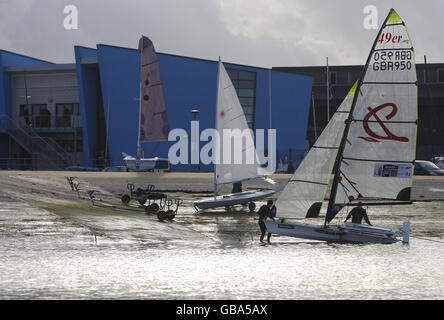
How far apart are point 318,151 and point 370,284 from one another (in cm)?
913

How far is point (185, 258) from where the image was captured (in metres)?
16.8

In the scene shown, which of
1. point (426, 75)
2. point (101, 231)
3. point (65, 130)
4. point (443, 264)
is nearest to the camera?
point (443, 264)

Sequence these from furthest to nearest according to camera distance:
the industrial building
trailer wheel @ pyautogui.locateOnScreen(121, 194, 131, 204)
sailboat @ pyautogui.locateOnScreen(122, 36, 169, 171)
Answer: the industrial building, sailboat @ pyautogui.locateOnScreen(122, 36, 169, 171), trailer wheel @ pyautogui.locateOnScreen(121, 194, 131, 204)

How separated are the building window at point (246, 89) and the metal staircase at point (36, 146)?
60.0ft

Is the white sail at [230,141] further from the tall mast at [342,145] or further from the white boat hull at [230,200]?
the tall mast at [342,145]

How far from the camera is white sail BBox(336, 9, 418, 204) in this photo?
865 inches

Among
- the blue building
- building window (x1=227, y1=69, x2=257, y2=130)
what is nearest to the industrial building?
the blue building

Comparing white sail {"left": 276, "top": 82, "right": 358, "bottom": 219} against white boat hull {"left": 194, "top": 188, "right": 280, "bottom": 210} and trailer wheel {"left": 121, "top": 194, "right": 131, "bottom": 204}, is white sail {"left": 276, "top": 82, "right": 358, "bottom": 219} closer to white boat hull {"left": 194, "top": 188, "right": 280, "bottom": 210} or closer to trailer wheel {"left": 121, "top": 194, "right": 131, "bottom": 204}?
white boat hull {"left": 194, "top": 188, "right": 280, "bottom": 210}

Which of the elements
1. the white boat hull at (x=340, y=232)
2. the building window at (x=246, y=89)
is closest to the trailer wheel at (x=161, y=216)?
the white boat hull at (x=340, y=232)

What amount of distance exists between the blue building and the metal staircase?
0.09 m

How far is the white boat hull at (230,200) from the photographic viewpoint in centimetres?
2949

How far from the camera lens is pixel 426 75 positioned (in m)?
81.1
